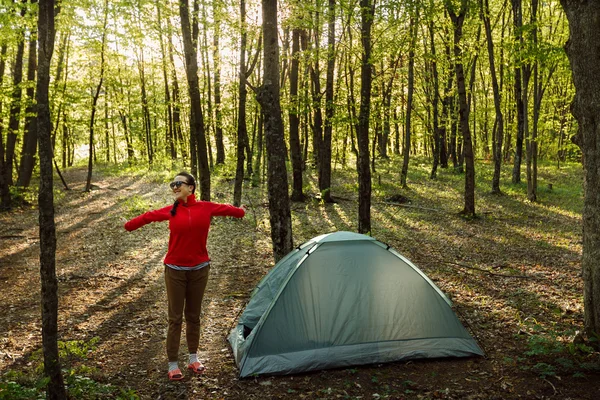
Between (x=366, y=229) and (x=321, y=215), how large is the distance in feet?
12.6

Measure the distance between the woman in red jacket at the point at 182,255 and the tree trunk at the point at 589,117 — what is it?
15.7 ft

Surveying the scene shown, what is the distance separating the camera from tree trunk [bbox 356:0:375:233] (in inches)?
446

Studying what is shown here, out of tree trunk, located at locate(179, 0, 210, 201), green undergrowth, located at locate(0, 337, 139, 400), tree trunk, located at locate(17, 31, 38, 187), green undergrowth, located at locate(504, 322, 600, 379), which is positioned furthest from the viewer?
tree trunk, located at locate(17, 31, 38, 187)

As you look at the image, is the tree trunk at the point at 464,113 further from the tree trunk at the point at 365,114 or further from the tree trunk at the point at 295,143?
the tree trunk at the point at 295,143

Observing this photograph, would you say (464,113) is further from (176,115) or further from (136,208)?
(176,115)

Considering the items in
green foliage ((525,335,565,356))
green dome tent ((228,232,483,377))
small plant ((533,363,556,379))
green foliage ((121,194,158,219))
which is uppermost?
green foliage ((121,194,158,219))

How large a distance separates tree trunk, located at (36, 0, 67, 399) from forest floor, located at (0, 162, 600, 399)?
0.85 ft

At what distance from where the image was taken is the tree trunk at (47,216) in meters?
4.11

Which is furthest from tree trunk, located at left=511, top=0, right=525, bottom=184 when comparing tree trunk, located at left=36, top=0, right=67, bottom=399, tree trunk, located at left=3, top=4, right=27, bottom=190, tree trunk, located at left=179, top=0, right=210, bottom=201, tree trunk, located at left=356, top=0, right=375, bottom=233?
tree trunk, located at left=3, top=4, right=27, bottom=190

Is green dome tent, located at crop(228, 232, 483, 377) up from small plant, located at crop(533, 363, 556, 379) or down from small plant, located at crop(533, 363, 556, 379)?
up

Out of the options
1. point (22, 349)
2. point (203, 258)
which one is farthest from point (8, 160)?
point (203, 258)

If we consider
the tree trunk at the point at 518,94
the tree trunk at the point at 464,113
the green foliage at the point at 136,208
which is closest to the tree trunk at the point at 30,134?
the green foliage at the point at 136,208

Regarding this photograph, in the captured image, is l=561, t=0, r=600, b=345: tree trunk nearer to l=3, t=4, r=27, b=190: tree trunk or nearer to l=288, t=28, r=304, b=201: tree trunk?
l=288, t=28, r=304, b=201: tree trunk

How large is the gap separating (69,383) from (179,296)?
149cm
